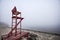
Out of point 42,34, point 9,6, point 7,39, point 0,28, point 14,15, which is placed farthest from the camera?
point 0,28

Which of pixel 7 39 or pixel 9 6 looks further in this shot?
pixel 9 6

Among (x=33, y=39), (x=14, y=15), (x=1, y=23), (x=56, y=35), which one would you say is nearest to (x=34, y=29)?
(x=33, y=39)

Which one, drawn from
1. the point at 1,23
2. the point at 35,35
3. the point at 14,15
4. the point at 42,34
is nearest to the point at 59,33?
the point at 42,34

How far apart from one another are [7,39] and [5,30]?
46.0 inches

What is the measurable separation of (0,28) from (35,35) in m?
1.35

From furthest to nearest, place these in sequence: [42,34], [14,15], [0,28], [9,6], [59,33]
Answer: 1. [0,28]
2. [9,6]
3. [42,34]
4. [59,33]
5. [14,15]

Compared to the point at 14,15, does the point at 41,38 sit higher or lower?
lower

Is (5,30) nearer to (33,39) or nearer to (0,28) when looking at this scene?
(0,28)

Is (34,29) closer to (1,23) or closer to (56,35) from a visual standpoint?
(56,35)

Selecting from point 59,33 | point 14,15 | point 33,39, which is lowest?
point 33,39

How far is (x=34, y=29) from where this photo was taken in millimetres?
3258

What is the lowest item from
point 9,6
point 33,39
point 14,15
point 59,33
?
point 33,39

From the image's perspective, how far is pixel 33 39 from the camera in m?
2.98

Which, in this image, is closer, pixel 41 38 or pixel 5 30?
pixel 41 38
